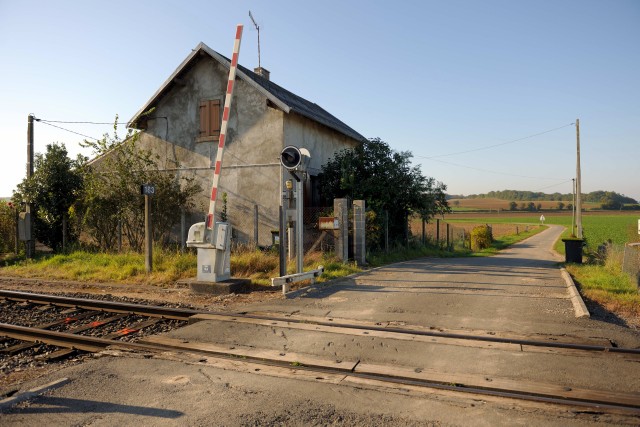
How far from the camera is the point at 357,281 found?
36.7 feet

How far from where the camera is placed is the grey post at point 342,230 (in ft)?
45.2

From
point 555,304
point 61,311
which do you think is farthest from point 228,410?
point 555,304

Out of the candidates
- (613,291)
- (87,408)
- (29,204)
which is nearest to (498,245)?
(613,291)

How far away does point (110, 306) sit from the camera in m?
8.34

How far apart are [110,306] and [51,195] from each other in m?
11.3

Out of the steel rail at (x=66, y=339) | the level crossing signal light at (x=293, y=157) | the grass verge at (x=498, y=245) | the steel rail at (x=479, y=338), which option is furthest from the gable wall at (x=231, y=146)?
the grass verge at (x=498, y=245)

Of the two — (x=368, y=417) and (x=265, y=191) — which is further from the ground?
(x=265, y=191)

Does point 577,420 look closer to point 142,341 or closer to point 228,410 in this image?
point 228,410

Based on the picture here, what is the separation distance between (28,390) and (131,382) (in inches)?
36.2

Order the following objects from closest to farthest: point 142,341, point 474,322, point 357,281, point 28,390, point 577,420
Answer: point 577,420 → point 28,390 → point 142,341 → point 474,322 → point 357,281

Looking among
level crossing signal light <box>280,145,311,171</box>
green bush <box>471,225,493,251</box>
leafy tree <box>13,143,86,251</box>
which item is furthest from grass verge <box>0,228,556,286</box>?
green bush <box>471,225,493,251</box>

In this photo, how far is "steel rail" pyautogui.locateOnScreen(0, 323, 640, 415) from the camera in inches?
160

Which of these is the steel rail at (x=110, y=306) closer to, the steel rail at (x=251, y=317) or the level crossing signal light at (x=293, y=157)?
the steel rail at (x=251, y=317)

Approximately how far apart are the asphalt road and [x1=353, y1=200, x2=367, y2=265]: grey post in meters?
6.39
